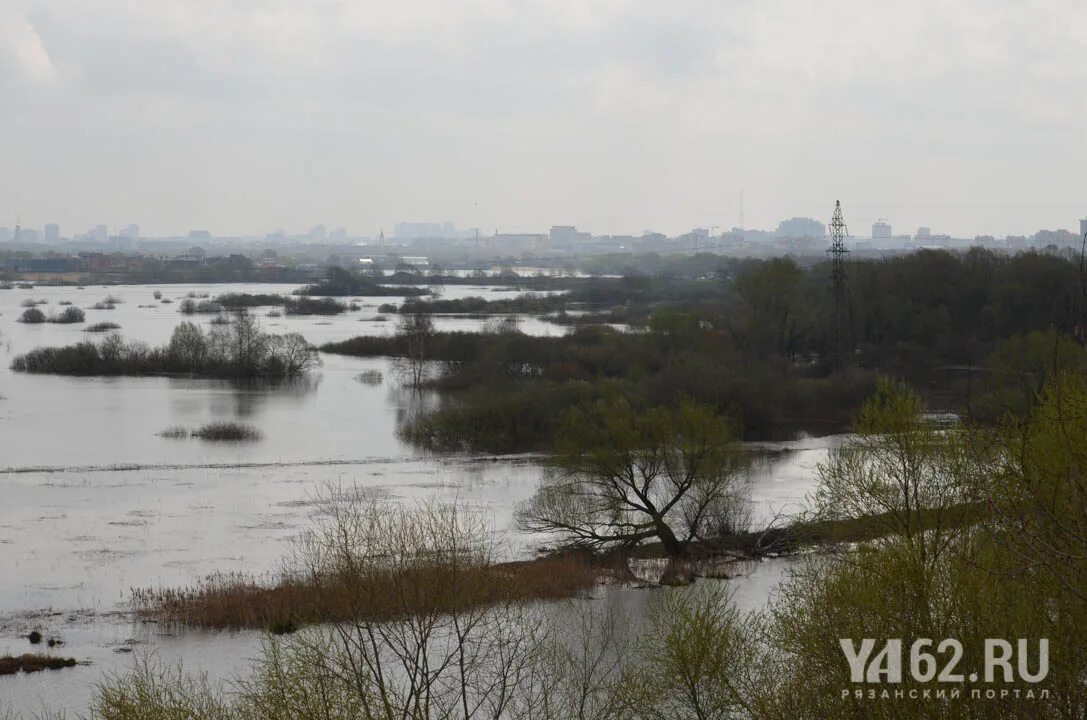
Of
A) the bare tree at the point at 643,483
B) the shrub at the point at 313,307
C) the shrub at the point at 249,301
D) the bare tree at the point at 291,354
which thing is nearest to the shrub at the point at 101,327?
the bare tree at the point at 291,354

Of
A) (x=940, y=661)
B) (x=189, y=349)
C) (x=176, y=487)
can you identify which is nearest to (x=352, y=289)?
(x=189, y=349)

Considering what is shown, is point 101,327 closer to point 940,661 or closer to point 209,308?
point 209,308

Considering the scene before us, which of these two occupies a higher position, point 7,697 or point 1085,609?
point 1085,609

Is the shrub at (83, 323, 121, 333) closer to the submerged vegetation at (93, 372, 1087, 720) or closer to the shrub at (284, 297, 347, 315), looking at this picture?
the shrub at (284, 297, 347, 315)

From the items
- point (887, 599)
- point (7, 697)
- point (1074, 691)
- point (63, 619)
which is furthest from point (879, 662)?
point (63, 619)

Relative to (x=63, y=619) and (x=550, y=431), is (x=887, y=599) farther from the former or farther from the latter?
(x=550, y=431)

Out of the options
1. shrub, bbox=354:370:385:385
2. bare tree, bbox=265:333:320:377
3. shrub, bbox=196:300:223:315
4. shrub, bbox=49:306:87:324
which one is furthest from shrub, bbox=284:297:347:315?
shrub, bbox=354:370:385:385
